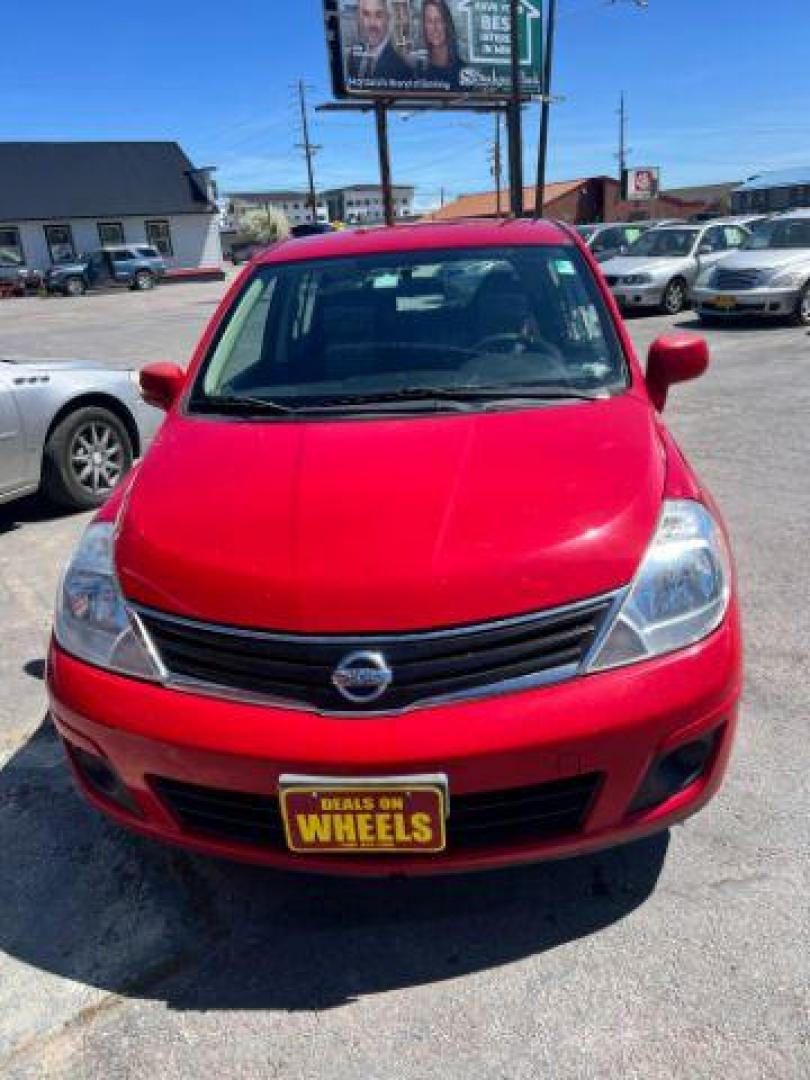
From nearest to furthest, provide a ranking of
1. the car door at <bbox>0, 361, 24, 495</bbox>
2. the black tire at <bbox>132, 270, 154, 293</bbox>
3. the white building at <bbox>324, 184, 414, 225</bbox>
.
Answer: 1. the car door at <bbox>0, 361, 24, 495</bbox>
2. the black tire at <bbox>132, 270, 154, 293</bbox>
3. the white building at <bbox>324, 184, 414, 225</bbox>

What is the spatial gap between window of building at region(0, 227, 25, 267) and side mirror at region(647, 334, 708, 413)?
165 ft

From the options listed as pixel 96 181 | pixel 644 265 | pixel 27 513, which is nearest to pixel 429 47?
pixel 644 265

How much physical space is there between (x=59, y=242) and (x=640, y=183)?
39.8m

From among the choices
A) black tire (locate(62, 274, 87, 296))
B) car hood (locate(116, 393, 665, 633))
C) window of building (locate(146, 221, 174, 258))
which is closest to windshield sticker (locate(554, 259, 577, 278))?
car hood (locate(116, 393, 665, 633))

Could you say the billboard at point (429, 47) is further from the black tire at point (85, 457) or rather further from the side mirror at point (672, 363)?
the side mirror at point (672, 363)

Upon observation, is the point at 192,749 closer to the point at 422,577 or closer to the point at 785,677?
the point at 422,577

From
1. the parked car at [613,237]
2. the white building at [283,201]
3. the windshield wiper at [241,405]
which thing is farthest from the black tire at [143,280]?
the white building at [283,201]

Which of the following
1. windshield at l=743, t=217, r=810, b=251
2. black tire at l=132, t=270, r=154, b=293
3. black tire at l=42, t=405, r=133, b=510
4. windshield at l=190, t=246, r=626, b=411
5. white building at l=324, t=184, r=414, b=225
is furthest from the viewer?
white building at l=324, t=184, r=414, b=225

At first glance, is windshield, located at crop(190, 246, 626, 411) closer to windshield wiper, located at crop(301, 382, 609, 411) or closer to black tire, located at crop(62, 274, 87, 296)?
windshield wiper, located at crop(301, 382, 609, 411)

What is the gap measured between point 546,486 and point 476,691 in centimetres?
59

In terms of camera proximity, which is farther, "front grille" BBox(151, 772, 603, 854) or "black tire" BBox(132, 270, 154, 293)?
"black tire" BBox(132, 270, 154, 293)

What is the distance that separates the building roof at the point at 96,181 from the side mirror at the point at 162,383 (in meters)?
49.9

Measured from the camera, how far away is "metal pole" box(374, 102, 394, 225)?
27969mm

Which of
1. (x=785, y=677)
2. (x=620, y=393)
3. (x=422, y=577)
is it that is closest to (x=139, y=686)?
(x=422, y=577)
